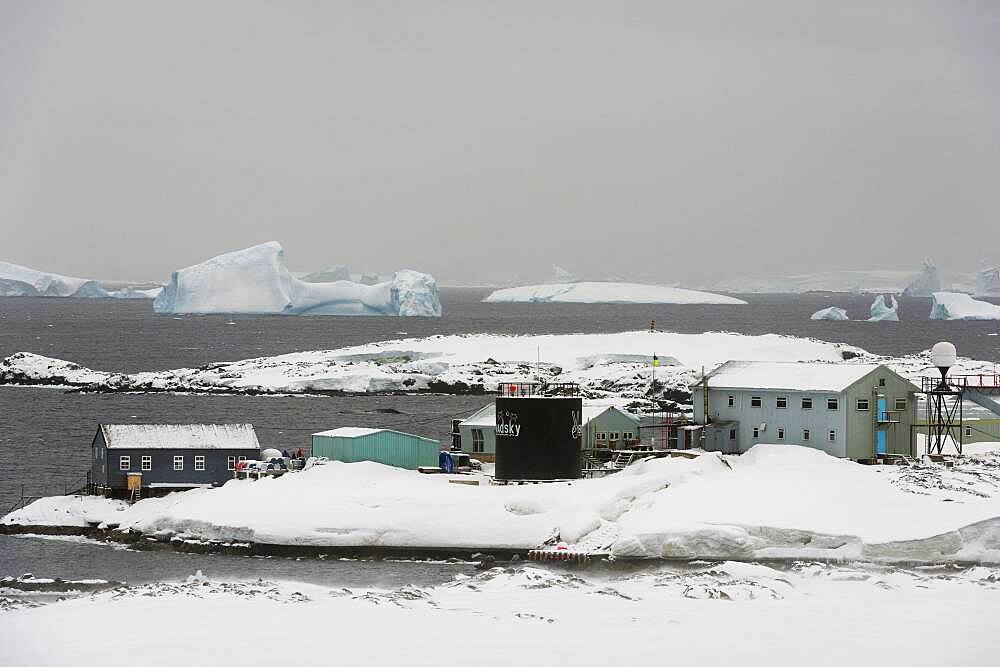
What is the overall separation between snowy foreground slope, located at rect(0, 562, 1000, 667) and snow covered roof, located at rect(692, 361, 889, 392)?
1081 centimetres

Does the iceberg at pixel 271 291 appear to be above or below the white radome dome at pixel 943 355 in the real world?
above

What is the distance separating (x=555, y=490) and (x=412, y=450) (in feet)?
21.0

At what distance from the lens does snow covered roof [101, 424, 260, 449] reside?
40.5 metres

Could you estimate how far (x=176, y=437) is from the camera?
41219 millimetres

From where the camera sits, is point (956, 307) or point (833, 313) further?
point (833, 313)

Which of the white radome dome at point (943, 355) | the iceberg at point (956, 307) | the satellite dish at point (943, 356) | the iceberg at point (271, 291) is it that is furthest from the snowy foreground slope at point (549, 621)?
the iceberg at point (956, 307)

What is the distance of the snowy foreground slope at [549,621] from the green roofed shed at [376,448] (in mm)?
10570

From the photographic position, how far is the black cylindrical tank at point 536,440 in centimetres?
4003

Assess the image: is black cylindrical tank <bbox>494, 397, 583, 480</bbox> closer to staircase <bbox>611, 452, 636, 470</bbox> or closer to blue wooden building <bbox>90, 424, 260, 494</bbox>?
staircase <bbox>611, 452, 636, 470</bbox>

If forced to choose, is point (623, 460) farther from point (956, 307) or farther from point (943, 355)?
point (956, 307)

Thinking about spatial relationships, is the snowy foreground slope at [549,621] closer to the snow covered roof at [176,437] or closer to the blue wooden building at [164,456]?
the blue wooden building at [164,456]

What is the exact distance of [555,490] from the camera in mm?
37406

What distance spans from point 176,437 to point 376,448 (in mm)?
5611

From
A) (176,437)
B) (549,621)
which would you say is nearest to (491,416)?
(176,437)
